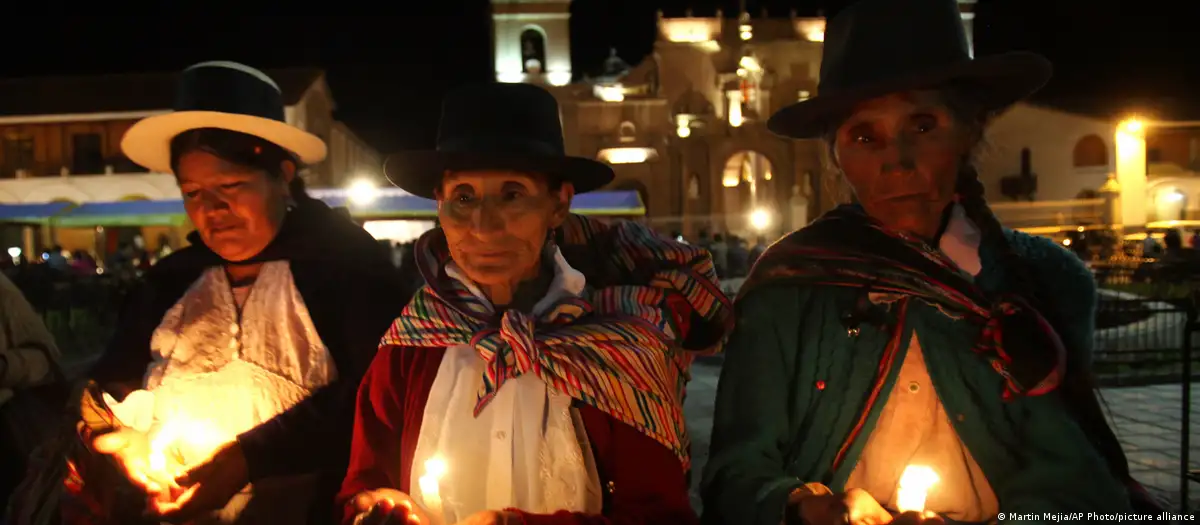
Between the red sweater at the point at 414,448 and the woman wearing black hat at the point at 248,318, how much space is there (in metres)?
0.51

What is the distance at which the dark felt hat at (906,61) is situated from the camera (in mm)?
2145

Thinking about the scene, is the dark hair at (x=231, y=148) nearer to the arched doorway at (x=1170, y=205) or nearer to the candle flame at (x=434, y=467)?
the candle flame at (x=434, y=467)

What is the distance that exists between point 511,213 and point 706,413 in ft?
20.9

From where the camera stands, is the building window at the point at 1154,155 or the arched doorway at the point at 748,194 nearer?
the building window at the point at 1154,155

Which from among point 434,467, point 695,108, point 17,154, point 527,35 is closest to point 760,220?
point 695,108

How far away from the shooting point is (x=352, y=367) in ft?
9.46

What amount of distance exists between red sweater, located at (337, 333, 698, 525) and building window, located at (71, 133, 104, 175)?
36824 millimetres

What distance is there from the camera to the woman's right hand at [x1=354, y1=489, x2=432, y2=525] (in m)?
2.02

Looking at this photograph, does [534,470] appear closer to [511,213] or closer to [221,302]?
[511,213]

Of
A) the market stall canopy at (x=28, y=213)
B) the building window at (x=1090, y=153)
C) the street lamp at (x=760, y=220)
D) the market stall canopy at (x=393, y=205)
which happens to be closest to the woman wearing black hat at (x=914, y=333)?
the market stall canopy at (x=393, y=205)

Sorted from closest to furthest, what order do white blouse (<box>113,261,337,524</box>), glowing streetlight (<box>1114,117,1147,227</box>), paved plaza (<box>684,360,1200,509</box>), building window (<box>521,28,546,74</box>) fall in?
white blouse (<box>113,261,337,524</box>)
paved plaza (<box>684,360,1200,509</box>)
glowing streetlight (<box>1114,117,1147,227</box>)
building window (<box>521,28,546,74</box>)

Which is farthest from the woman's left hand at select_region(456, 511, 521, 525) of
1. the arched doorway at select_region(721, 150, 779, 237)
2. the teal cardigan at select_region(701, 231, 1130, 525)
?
the arched doorway at select_region(721, 150, 779, 237)

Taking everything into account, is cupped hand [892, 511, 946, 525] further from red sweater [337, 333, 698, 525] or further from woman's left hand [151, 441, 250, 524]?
woman's left hand [151, 441, 250, 524]

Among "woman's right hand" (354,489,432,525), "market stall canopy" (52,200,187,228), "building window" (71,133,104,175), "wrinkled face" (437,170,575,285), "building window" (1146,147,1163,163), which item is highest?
"building window" (71,133,104,175)
